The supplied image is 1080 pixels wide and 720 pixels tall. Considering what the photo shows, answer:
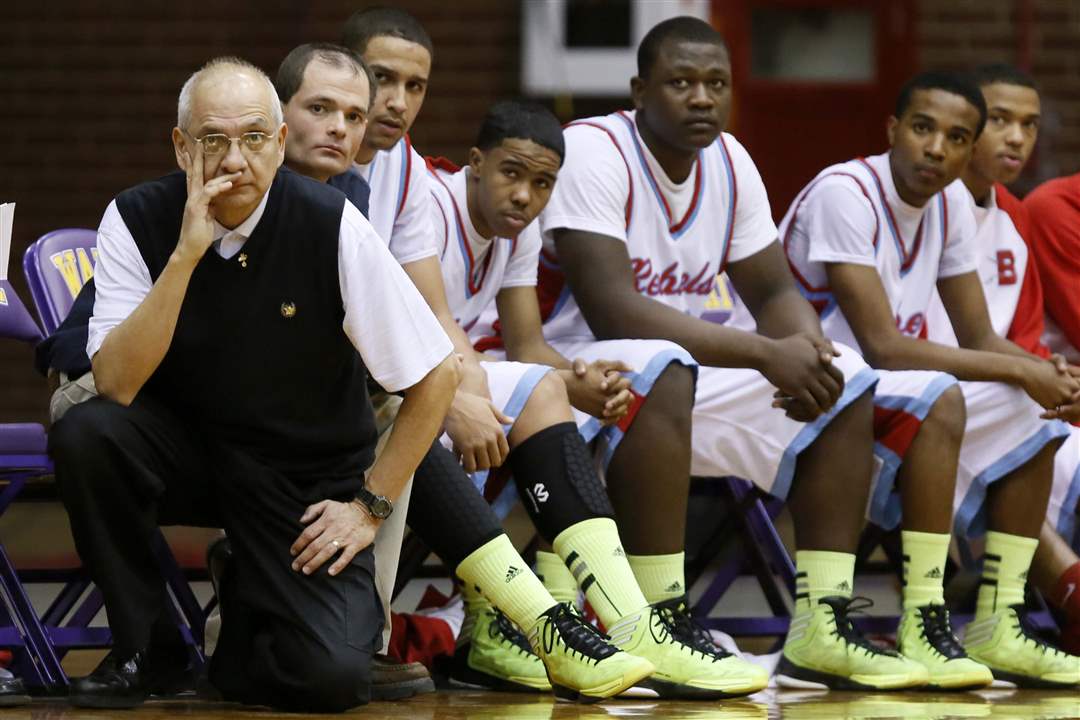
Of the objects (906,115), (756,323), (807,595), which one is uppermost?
(906,115)

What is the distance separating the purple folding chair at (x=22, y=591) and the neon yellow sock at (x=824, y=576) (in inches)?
65.4

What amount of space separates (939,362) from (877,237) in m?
0.37

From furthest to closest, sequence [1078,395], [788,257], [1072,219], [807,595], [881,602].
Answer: [881,602]
[1072,219]
[788,257]
[1078,395]
[807,595]

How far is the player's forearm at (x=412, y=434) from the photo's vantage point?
3355mm

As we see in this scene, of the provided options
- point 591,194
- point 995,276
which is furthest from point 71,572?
point 995,276

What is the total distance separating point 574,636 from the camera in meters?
3.40

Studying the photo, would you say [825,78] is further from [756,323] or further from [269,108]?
[269,108]

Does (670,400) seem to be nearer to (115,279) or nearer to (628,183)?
(628,183)

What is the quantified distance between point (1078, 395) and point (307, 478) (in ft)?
6.89

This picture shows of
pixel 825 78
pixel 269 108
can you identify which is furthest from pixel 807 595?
pixel 825 78

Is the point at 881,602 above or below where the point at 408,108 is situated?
below

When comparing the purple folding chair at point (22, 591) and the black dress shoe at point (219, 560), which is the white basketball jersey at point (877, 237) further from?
the purple folding chair at point (22, 591)

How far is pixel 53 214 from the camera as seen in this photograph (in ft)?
26.6

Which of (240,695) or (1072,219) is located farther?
(1072,219)
